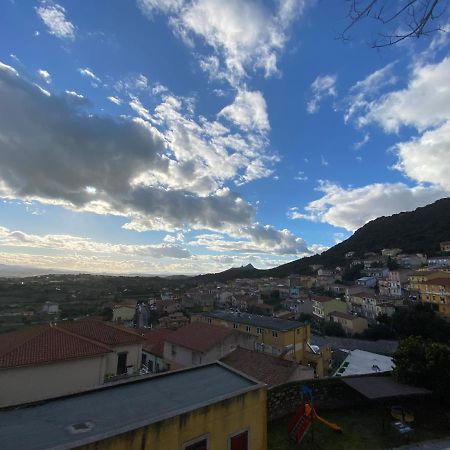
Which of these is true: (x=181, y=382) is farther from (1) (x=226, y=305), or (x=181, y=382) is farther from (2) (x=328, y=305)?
(1) (x=226, y=305)

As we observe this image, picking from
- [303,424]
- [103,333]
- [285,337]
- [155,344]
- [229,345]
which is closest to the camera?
[303,424]

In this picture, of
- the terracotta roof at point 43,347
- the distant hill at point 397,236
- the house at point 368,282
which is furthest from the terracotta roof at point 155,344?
the distant hill at point 397,236

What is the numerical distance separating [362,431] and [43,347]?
15118 millimetres

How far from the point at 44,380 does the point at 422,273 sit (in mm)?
71122

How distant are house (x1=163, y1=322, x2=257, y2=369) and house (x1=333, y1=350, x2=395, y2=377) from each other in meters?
10.0

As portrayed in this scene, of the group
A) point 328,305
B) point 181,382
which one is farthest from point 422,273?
point 181,382

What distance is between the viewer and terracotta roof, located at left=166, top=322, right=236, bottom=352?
2616 centimetres

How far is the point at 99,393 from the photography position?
9.24 meters

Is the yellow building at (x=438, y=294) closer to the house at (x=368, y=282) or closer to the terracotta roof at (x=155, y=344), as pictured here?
the house at (x=368, y=282)

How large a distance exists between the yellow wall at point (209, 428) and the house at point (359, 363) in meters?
23.2

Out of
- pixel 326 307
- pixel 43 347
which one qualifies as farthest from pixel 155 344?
pixel 326 307

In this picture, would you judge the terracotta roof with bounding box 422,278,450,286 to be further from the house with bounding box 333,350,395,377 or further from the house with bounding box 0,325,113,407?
the house with bounding box 0,325,113,407

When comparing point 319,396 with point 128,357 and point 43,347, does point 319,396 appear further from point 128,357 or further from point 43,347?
point 43,347

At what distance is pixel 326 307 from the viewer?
6406cm
